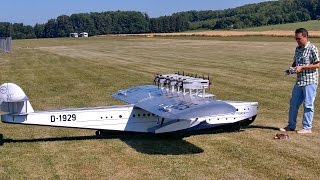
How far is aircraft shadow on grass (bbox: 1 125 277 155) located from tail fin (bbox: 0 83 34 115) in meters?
1.20

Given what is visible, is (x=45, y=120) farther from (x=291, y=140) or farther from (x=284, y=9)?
(x=284, y=9)

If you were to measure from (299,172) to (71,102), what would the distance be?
10.6 m

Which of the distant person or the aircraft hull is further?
the distant person

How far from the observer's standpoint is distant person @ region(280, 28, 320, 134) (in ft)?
37.2

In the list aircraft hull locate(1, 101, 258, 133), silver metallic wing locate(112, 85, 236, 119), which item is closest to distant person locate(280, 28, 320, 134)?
aircraft hull locate(1, 101, 258, 133)

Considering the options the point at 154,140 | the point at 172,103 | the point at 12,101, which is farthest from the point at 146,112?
the point at 12,101

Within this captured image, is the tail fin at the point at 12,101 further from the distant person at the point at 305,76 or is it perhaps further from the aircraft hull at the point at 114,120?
the distant person at the point at 305,76

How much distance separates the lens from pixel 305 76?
11.6 metres

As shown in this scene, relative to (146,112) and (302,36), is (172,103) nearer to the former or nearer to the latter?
(146,112)

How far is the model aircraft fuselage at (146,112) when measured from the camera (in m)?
10.1

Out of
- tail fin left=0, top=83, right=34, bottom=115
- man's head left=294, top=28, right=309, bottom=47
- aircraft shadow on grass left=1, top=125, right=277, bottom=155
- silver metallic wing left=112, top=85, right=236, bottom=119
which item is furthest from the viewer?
man's head left=294, top=28, right=309, bottom=47

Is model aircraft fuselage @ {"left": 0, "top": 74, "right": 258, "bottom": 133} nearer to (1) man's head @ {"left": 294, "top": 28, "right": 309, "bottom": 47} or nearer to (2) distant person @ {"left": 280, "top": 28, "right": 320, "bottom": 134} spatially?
(2) distant person @ {"left": 280, "top": 28, "right": 320, "bottom": 134}

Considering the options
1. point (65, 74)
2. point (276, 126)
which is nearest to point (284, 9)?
point (65, 74)

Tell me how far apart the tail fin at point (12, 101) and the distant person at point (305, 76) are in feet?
19.9
